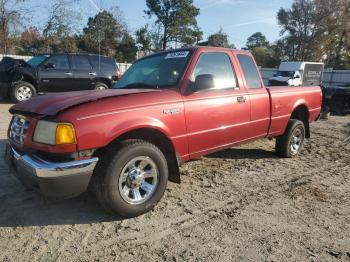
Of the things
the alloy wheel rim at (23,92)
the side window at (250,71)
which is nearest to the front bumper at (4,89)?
the alloy wheel rim at (23,92)

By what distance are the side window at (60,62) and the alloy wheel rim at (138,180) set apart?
10.5 meters

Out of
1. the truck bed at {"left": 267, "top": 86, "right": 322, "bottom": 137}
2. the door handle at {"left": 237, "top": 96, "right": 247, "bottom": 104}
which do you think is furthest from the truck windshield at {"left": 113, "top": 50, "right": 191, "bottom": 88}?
the truck bed at {"left": 267, "top": 86, "right": 322, "bottom": 137}

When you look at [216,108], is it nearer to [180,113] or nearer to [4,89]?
[180,113]

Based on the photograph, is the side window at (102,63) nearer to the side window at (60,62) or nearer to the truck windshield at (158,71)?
the side window at (60,62)

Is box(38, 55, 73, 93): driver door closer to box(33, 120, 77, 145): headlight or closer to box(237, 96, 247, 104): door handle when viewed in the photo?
box(237, 96, 247, 104): door handle

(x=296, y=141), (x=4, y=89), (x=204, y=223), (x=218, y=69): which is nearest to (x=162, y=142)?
(x=204, y=223)

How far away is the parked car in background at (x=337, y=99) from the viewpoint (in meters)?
14.3

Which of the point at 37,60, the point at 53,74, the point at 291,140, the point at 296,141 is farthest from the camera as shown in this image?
the point at 37,60

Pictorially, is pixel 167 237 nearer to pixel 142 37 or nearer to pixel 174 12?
pixel 142 37

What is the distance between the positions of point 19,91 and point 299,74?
2116 cm

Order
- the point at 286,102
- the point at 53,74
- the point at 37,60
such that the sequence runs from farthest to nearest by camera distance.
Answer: the point at 37,60, the point at 53,74, the point at 286,102

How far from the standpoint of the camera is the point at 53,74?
13.3m

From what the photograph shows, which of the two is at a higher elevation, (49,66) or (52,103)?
(49,66)

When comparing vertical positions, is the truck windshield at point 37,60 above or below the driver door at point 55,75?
above
